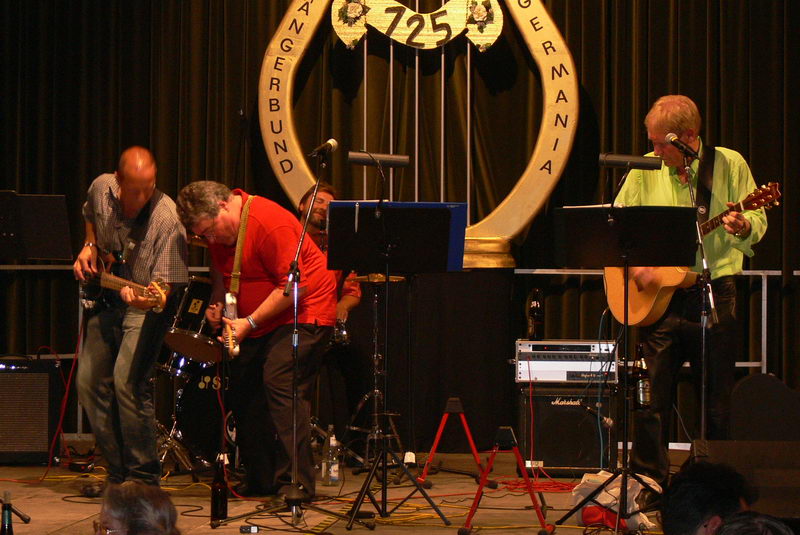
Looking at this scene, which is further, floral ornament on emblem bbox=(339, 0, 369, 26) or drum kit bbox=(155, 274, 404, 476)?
floral ornament on emblem bbox=(339, 0, 369, 26)

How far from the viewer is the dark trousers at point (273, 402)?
541 cm

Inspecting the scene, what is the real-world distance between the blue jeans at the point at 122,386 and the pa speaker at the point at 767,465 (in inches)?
105

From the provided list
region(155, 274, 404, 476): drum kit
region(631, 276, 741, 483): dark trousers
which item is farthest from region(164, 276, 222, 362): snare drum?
region(631, 276, 741, 483): dark trousers

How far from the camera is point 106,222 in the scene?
219 inches

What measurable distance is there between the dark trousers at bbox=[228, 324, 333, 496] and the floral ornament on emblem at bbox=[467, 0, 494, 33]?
289 centimetres

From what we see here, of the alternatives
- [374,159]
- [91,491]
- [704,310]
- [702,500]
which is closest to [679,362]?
[704,310]

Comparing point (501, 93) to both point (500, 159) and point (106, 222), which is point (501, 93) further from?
point (106, 222)

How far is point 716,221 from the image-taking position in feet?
17.5

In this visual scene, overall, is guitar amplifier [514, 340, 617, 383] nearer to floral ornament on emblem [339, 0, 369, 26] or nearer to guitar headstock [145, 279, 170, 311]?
guitar headstock [145, 279, 170, 311]

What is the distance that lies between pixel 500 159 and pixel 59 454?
3.64m

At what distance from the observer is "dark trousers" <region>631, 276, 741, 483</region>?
18.0 ft

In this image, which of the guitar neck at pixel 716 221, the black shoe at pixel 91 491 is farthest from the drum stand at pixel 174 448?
the guitar neck at pixel 716 221

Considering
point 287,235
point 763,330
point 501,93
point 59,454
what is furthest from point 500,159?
point 59,454

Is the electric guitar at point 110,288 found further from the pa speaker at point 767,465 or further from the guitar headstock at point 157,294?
the pa speaker at point 767,465
